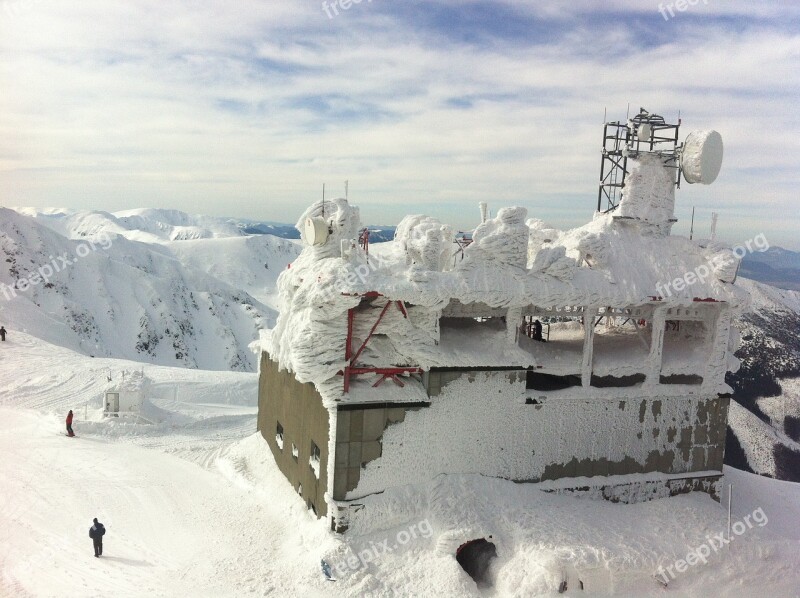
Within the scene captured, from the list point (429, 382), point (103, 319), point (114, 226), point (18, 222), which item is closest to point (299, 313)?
point (429, 382)

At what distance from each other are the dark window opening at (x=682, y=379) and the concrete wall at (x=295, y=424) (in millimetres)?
10911

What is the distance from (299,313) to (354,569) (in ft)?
22.9

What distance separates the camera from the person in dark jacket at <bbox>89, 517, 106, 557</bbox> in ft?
52.6

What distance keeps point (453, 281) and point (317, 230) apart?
437cm

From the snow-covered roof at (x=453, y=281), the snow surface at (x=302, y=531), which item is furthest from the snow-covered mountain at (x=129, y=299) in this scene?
the snow-covered roof at (x=453, y=281)

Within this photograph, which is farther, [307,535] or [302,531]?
[302,531]

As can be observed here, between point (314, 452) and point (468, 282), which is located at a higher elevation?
point (468, 282)

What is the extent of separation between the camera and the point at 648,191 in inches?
838

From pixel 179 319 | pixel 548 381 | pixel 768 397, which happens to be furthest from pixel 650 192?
pixel 179 319

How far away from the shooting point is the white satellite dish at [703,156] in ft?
66.9

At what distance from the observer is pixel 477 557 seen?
656 inches

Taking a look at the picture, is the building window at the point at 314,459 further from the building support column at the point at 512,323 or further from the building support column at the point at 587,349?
the building support column at the point at 587,349

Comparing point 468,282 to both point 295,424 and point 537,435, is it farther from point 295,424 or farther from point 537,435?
point 295,424

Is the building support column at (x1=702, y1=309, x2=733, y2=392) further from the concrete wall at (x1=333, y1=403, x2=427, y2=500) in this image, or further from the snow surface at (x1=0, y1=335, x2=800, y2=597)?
the concrete wall at (x1=333, y1=403, x2=427, y2=500)
